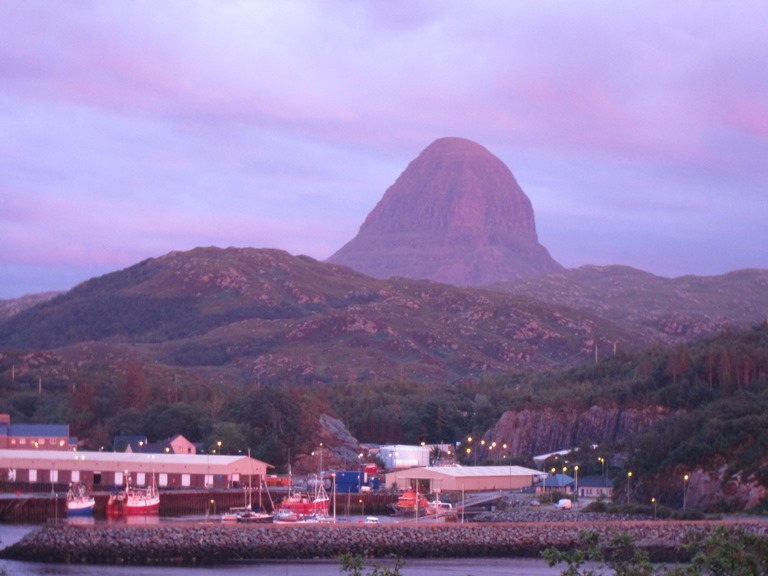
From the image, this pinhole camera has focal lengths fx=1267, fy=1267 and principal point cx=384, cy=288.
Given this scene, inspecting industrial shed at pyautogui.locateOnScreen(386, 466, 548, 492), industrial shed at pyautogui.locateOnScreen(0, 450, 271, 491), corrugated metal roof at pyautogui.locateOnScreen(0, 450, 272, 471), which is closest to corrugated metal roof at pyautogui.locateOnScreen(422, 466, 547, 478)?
industrial shed at pyautogui.locateOnScreen(386, 466, 548, 492)

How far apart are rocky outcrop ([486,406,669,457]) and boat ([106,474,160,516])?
31.7 meters

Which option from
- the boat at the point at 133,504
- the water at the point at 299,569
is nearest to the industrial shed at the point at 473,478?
the boat at the point at 133,504

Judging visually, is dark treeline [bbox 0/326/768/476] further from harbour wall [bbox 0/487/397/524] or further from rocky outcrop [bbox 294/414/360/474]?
harbour wall [bbox 0/487/397/524]

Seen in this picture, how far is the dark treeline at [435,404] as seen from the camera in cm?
7031

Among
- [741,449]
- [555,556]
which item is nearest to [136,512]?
[741,449]

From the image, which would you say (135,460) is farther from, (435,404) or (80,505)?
(435,404)

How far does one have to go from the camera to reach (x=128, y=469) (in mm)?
78875

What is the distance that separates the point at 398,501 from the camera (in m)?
72.4

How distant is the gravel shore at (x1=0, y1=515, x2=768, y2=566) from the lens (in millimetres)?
50125

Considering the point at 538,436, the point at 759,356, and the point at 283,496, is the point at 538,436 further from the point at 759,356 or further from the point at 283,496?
the point at 283,496

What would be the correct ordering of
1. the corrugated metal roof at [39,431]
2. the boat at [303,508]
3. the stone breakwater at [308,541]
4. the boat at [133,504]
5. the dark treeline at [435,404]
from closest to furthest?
1. the stone breakwater at [308,541]
2. the boat at [303,508]
3. the boat at [133,504]
4. the dark treeline at [435,404]
5. the corrugated metal roof at [39,431]

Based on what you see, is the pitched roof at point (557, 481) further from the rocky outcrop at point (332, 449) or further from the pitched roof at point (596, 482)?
the rocky outcrop at point (332, 449)

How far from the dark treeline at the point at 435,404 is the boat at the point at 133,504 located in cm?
2351

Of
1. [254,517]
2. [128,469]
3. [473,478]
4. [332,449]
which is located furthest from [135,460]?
[473,478]
